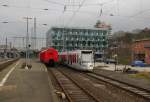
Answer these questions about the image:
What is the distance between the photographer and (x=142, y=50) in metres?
85.4

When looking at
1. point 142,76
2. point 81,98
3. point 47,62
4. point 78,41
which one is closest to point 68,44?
point 78,41

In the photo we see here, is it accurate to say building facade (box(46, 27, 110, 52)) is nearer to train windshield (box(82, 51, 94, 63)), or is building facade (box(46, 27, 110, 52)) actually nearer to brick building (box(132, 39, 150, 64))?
brick building (box(132, 39, 150, 64))

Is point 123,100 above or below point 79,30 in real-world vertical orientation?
below

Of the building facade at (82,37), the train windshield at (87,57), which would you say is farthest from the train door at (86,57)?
the building facade at (82,37)

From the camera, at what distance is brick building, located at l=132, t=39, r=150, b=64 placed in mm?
78938

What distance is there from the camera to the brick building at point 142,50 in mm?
78938

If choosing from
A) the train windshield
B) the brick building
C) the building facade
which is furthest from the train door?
the building facade

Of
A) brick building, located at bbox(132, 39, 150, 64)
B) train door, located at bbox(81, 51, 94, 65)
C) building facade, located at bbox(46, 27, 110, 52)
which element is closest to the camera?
train door, located at bbox(81, 51, 94, 65)

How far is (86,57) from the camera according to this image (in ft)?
144

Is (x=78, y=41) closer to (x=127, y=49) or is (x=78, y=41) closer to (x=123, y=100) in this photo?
(x=127, y=49)

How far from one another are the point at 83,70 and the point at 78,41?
77.2 metres

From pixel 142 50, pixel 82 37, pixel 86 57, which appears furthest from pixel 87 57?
pixel 82 37

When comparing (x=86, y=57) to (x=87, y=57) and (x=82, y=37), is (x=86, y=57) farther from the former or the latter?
A: (x=82, y=37)

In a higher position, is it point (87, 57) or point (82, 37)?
point (82, 37)
